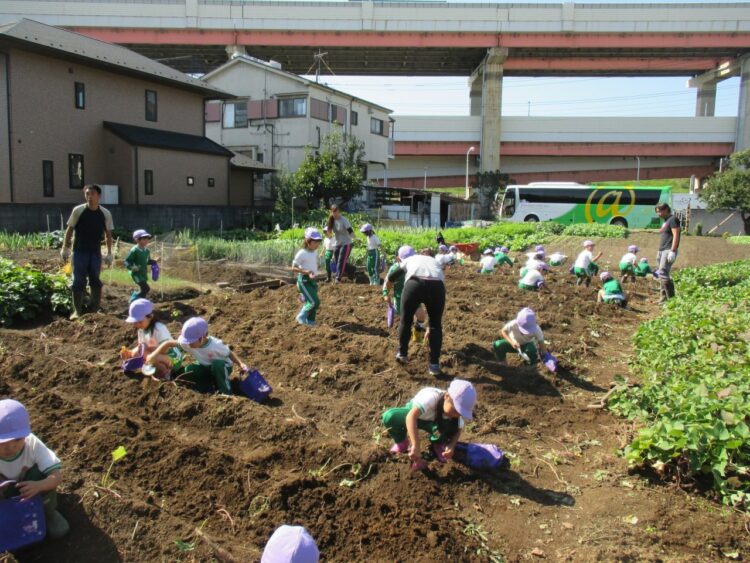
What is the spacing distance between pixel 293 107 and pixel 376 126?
9.18 m

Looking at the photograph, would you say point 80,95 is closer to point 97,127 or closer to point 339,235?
point 97,127

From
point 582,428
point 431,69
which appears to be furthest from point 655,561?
point 431,69

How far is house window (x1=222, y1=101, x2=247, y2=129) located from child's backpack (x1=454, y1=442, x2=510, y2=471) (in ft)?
103

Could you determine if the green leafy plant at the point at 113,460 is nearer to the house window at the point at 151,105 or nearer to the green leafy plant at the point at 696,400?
the green leafy plant at the point at 696,400

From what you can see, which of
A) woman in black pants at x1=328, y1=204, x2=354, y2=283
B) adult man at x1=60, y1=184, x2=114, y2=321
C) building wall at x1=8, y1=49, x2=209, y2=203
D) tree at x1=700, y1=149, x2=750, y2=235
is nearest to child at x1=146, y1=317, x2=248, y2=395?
adult man at x1=60, y1=184, x2=114, y2=321

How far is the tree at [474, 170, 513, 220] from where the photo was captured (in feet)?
148

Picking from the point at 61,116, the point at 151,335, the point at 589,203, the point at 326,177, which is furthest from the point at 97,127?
the point at 589,203

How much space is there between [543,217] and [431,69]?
1004 inches

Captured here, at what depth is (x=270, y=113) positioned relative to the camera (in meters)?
32.3

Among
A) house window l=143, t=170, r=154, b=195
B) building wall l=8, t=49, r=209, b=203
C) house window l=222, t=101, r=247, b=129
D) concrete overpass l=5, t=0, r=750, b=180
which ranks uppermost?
concrete overpass l=5, t=0, r=750, b=180

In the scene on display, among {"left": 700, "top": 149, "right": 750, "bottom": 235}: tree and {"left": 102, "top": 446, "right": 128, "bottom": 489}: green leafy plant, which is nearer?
{"left": 102, "top": 446, "right": 128, "bottom": 489}: green leafy plant

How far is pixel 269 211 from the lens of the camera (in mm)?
28188

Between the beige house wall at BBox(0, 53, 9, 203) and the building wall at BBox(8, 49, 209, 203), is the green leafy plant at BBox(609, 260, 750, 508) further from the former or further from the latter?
the building wall at BBox(8, 49, 209, 203)

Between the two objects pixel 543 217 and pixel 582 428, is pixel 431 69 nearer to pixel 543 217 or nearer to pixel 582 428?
pixel 543 217
